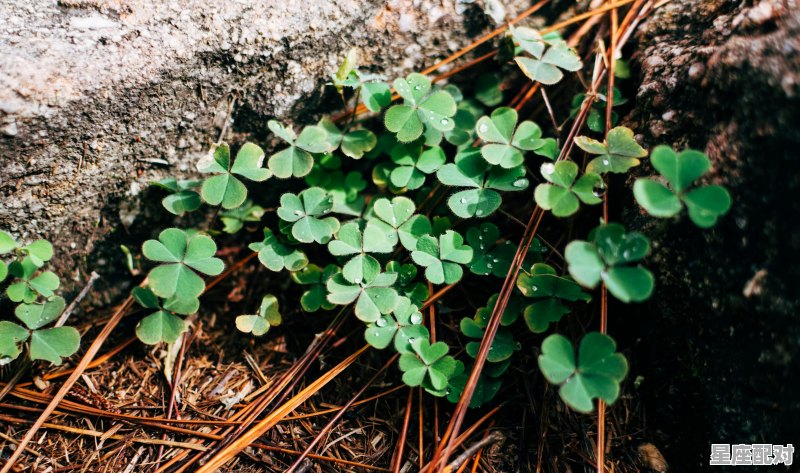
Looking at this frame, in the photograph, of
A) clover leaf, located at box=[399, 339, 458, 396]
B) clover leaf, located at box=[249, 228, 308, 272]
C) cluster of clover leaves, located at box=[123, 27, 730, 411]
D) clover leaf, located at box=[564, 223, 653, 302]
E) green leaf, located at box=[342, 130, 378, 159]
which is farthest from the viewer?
green leaf, located at box=[342, 130, 378, 159]

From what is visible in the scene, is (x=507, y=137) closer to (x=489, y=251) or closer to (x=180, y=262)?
(x=489, y=251)

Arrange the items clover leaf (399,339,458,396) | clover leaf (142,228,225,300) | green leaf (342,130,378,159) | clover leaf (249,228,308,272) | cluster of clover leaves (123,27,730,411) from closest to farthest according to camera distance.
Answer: cluster of clover leaves (123,27,730,411)
clover leaf (399,339,458,396)
clover leaf (142,228,225,300)
clover leaf (249,228,308,272)
green leaf (342,130,378,159)

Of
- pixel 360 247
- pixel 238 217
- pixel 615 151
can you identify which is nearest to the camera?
pixel 615 151

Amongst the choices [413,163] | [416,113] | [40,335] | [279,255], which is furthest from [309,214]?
[40,335]

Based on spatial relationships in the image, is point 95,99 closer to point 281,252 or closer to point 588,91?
point 281,252

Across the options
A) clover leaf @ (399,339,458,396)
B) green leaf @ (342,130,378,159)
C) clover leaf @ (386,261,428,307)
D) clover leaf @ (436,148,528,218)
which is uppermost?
green leaf @ (342,130,378,159)

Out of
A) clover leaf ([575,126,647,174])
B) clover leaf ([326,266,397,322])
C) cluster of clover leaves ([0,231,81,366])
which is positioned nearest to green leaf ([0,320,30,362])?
cluster of clover leaves ([0,231,81,366])

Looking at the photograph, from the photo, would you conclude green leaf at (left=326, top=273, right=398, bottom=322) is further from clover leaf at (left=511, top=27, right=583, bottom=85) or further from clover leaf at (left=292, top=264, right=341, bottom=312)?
clover leaf at (left=511, top=27, right=583, bottom=85)

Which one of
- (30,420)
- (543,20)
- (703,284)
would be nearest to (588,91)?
(543,20)
